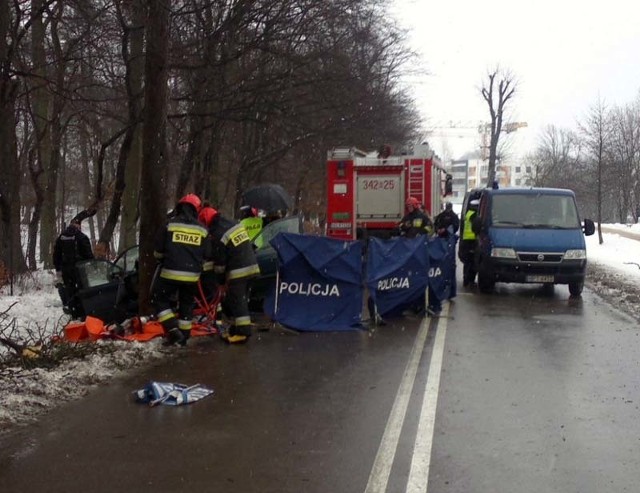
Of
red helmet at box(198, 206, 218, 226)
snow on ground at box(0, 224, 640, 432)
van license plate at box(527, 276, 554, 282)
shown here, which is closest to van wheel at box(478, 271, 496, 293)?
van license plate at box(527, 276, 554, 282)

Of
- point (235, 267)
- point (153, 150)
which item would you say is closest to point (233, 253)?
point (235, 267)

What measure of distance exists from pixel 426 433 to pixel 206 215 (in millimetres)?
5126

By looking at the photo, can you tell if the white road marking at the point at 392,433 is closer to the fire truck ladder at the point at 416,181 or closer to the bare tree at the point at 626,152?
the fire truck ladder at the point at 416,181

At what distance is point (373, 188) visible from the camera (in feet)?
57.3

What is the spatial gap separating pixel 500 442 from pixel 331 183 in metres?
12.5

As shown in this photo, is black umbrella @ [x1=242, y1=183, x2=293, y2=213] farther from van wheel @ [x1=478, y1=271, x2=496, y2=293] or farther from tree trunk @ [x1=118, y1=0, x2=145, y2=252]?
van wheel @ [x1=478, y1=271, x2=496, y2=293]

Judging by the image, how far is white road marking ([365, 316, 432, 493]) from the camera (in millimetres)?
4449

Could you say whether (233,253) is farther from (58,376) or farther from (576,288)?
(576,288)

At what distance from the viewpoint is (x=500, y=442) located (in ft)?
17.1

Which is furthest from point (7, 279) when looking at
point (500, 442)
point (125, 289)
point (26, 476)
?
point (500, 442)

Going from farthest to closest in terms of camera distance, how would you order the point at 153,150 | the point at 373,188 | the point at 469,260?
the point at 373,188, the point at 469,260, the point at 153,150

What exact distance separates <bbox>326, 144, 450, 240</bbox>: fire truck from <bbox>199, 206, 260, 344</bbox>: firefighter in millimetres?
8343

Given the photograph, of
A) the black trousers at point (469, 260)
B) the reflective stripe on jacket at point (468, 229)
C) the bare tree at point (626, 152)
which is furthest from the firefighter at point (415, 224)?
the bare tree at point (626, 152)

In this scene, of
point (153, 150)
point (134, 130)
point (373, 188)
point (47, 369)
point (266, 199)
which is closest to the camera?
point (47, 369)
